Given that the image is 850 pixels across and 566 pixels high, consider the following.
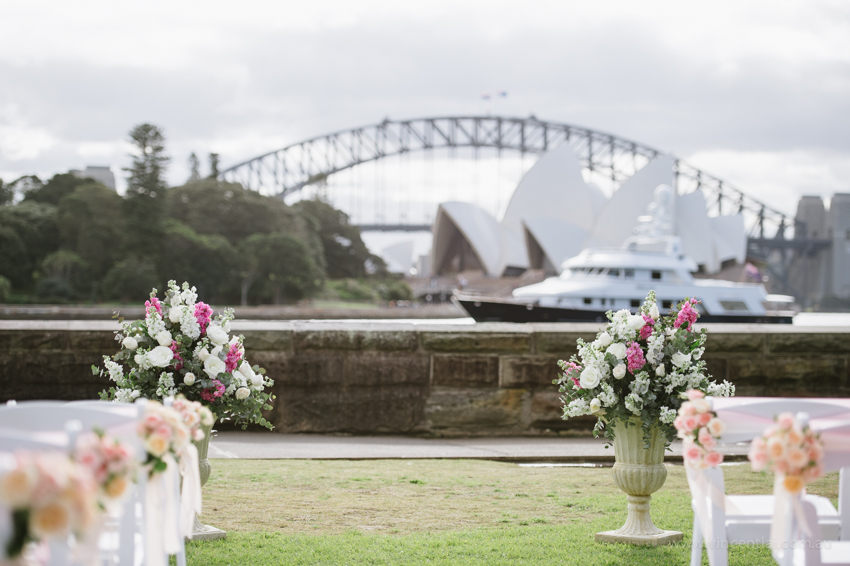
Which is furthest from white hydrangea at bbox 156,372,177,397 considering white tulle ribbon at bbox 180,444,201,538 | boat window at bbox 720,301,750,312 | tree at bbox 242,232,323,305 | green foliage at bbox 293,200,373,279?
green foliage at bbox 293,200,373,279

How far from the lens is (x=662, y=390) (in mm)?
3670

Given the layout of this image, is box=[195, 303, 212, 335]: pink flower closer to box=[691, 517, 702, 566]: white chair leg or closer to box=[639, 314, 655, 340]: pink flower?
box=[639, 314, 655, 340]: pink flower

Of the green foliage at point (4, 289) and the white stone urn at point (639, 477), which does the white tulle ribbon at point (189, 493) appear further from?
the green foliage at point (4, 289)

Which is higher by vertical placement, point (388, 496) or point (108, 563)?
point (108, 563)

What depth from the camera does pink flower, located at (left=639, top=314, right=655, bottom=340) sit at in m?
3.69

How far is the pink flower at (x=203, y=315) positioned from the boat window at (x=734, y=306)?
3120cm

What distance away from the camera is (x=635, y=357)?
362 centimetres

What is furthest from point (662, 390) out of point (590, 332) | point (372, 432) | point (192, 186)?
point (192, 186)

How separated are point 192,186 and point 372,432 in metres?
62.1

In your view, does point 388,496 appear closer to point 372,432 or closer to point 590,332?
point 372,432

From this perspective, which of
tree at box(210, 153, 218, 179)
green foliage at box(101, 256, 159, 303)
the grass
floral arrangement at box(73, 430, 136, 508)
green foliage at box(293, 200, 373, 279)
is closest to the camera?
floral arrangement at box(73, 430, 136, 508)

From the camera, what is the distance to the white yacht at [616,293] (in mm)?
31047

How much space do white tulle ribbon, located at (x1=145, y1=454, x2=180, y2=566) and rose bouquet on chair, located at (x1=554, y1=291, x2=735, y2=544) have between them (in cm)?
184

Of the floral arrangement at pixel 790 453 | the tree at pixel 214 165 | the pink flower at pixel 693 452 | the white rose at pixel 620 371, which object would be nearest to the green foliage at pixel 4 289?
the tree at pixel 214 165
